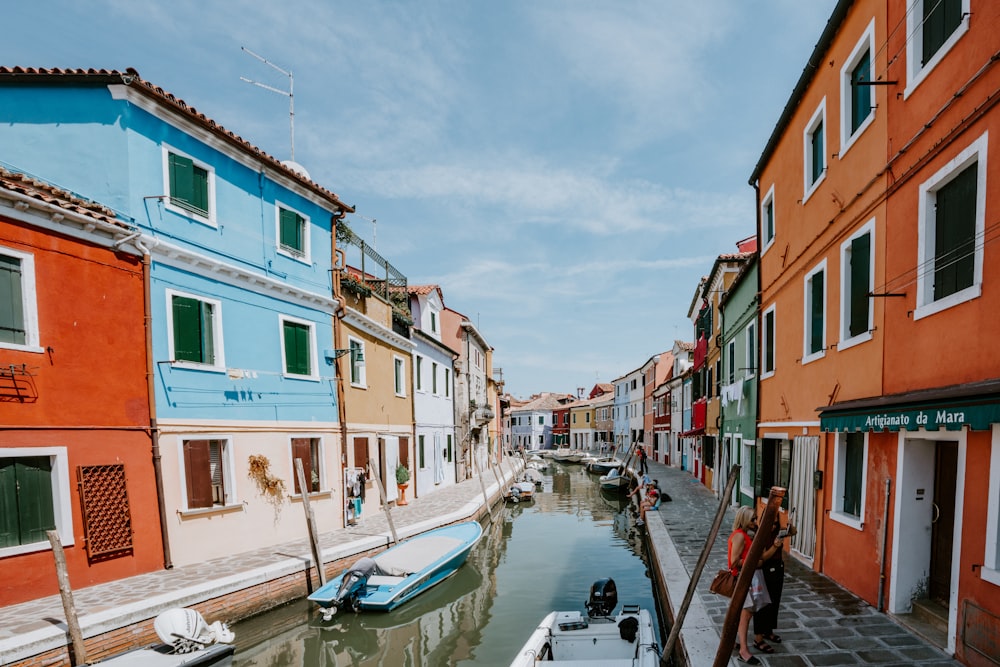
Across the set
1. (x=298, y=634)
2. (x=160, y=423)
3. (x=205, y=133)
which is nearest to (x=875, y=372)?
(x=298, y=634)

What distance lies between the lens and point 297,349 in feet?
41.7

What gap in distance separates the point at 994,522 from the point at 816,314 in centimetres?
508

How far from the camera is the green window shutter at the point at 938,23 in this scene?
5.49 m

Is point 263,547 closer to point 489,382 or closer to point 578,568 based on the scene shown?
point 578,568

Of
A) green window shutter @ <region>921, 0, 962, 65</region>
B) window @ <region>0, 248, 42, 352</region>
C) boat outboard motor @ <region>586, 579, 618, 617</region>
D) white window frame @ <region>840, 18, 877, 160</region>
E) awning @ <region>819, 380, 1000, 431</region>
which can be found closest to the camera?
awning @ <region>819, 380, 1000, 431</region>

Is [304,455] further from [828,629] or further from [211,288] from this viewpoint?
[828,629]

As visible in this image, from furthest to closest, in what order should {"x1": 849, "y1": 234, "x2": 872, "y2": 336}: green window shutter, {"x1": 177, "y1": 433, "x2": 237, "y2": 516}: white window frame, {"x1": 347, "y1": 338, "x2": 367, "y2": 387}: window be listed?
{"x1": 347, "y1": 338, "x2": 367, "y2": 387}: window
{"x1": 177, "y1": 433, "x2": 237, "y2": 516}: white window frame
{"x1": 849, "y1": 234, "x2": 872, "y2": 336}: green window shutter

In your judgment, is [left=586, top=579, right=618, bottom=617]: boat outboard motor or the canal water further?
the canal water

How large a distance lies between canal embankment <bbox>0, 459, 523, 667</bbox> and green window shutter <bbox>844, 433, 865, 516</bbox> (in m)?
9.38

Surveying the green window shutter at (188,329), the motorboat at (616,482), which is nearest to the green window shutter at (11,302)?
the green window shutter at (188,329)

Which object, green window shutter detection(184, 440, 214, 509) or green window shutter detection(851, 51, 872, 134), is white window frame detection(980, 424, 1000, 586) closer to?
green window shutter detection(851, 51, 872, 134)

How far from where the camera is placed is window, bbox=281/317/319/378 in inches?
486

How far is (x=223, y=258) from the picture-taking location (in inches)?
428

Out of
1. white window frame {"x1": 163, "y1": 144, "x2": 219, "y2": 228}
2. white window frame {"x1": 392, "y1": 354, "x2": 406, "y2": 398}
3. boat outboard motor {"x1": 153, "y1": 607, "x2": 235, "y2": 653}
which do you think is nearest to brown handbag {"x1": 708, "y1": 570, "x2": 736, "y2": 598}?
boat outboard motor {"x1": 153, "y1": 607, "x2": 235, "y2": 653}
